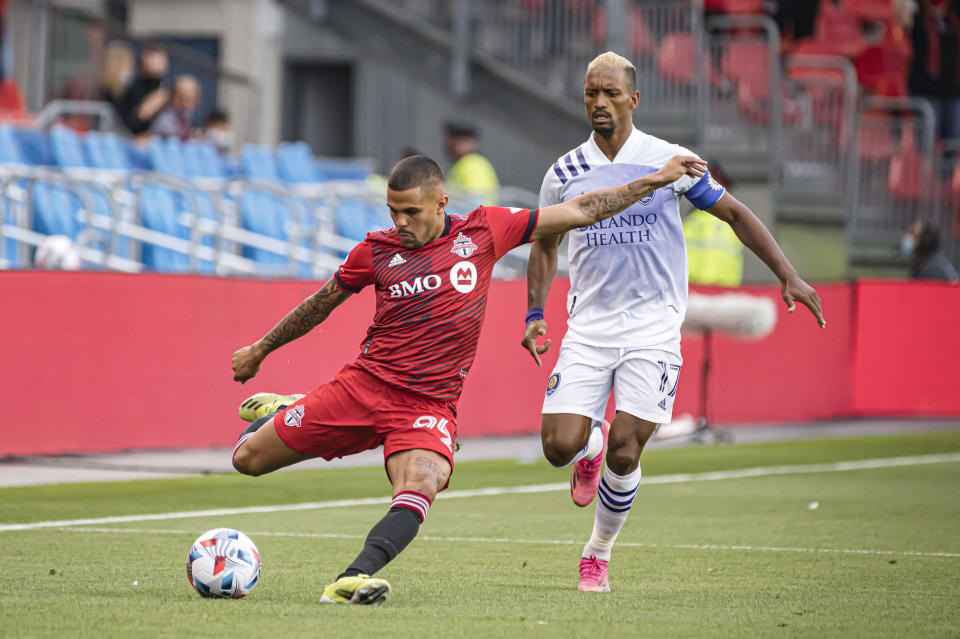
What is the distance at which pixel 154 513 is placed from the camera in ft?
34.7

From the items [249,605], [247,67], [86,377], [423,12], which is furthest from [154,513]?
[247,67]

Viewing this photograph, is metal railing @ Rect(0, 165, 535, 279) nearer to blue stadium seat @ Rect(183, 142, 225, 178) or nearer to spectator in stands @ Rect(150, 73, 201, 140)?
blue stadium seat @ Rect(183, 142, 225, 178)

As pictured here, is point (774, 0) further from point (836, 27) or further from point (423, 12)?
point (423, 12)

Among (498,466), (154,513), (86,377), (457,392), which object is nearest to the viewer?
(457,392)

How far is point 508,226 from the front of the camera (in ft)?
23.8

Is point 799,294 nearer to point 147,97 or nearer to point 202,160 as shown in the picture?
point 202,160

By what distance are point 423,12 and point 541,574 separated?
1738cm

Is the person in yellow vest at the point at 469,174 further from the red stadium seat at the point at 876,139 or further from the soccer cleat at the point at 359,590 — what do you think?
the soccer cleat at the point at 359,590

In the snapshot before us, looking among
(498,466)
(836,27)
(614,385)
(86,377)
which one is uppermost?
(836,27)

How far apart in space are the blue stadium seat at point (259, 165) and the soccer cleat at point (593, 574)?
41.7 feet

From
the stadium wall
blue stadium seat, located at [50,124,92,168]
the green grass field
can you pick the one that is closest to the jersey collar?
the green grass field

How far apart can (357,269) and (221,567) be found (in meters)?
1.41

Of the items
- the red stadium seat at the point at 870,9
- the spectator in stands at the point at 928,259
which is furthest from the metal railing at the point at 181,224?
the red stadium seat at the point at 870,9

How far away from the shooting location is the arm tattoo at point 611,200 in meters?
7.28
